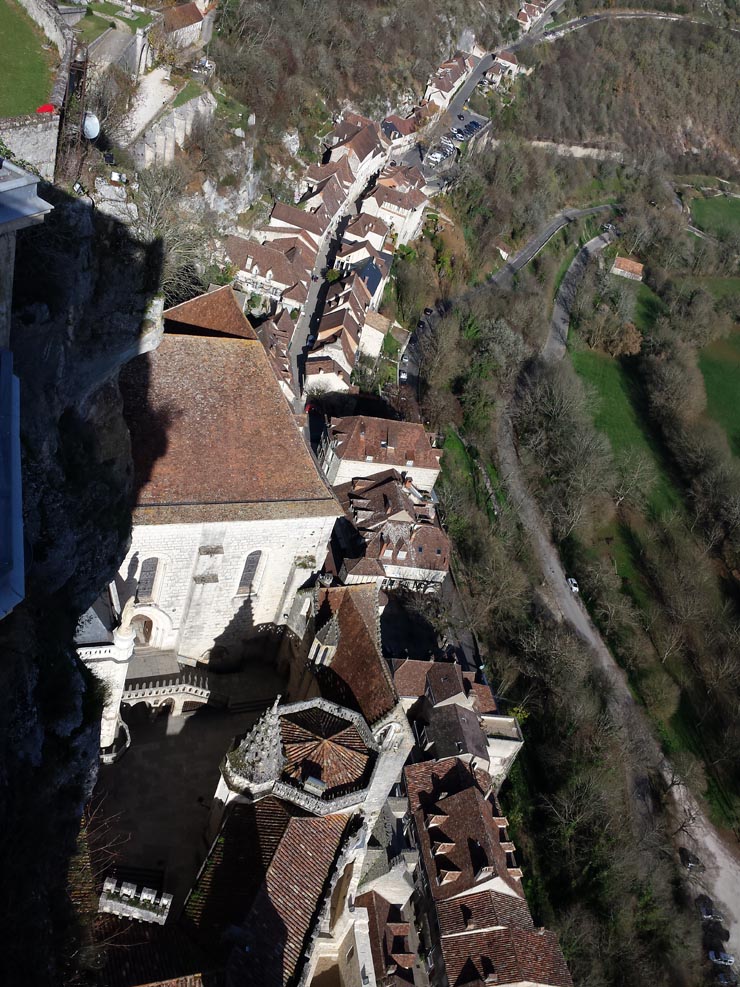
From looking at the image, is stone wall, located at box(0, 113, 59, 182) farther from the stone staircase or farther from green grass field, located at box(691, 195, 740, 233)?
green grass field, located at box(691, 195, 740, 233)

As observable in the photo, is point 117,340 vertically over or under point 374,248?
over

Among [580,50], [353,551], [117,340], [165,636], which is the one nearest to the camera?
[117,340]

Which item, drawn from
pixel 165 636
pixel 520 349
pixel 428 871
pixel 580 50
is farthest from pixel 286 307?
pixel 580 50

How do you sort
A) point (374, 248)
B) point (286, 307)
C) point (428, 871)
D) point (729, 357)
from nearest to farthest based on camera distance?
point (428, 871) → point (286, 307) → point (374, 248) → point (729, 357)

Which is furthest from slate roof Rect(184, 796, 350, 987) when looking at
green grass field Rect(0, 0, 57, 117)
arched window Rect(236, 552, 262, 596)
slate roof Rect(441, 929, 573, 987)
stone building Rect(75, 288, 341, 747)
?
green grass field Rect(0, 0, 57, 117)

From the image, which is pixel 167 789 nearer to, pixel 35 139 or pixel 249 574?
pixel 249 574

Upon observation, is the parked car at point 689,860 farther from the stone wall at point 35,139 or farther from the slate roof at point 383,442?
the stone wall at point 35,139

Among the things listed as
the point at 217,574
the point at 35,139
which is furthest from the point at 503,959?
the point at 35,139

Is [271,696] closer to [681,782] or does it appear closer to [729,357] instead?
[681,782]
